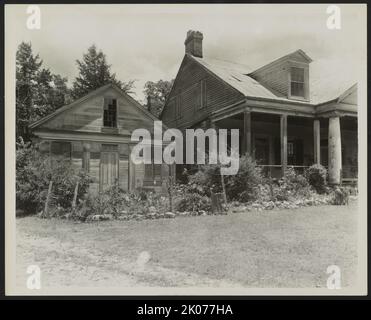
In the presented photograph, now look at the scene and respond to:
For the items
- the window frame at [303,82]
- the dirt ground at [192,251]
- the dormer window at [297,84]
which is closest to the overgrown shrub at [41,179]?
the dirt ground at [192,251]

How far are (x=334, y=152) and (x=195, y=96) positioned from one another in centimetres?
566

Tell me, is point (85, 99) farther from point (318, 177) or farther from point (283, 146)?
point (318, 177)

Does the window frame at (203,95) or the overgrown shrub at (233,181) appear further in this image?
the window frame at (203,95)

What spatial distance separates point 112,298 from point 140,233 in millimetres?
1774

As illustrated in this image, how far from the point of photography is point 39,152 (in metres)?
11.7

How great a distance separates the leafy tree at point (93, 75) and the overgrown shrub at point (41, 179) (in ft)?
7.09

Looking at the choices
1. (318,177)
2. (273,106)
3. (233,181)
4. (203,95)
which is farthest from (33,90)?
(318,177)

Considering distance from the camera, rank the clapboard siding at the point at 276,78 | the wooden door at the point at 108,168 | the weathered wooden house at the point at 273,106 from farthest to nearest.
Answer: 1. the clapboard siding at the point at 276,78
2. the weathered wooden house at the point at 273,106
3. the wooden door at the point at 108,168

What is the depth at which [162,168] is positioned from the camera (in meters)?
13.5

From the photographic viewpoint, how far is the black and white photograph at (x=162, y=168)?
29.1 feet

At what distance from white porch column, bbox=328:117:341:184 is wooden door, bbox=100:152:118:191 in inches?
271

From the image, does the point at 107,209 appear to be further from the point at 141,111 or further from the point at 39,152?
the point at 141,111

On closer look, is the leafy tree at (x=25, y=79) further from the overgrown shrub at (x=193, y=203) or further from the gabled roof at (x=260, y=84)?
the gabled roof at (x=260, y=84)

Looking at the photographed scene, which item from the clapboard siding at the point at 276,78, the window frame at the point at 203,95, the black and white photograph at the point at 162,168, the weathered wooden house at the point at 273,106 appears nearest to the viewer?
the black and white photograph at the point at 162,168
